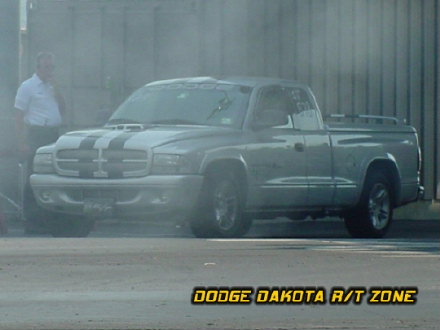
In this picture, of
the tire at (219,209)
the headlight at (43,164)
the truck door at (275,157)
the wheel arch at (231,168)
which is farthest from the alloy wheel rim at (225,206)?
the headlight at (43,164)

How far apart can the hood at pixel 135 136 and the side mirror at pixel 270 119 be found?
1.53 ft

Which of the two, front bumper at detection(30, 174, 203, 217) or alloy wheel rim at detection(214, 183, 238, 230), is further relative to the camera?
alloy wheel rim at detection(214, 183, 238, 230)

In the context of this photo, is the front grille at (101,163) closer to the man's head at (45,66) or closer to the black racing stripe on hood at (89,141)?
the black racing stripe on hood at (89,141)

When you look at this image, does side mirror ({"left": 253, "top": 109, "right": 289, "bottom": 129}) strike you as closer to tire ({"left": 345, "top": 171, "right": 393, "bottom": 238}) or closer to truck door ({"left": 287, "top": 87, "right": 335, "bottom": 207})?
truck door ({"left": 287, "top": 87, "right": 335, "bottom": 207})

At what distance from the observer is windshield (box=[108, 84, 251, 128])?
1478 centimetres

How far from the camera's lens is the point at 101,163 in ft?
46.0

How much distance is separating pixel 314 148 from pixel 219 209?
1.69m

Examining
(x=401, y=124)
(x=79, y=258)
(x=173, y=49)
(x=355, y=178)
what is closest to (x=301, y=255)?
(x=79, y=258)

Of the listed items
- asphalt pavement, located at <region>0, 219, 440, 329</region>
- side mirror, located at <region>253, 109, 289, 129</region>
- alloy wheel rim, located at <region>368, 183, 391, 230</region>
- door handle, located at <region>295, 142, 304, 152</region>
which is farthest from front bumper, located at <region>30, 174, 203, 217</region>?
alloy wheel rim, located at <region>368, 183, 391, 230</region>

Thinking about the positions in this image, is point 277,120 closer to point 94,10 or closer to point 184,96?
point 184,96

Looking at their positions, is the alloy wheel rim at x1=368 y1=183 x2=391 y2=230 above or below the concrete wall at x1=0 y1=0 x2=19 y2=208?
below

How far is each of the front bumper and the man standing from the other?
5.80 ft

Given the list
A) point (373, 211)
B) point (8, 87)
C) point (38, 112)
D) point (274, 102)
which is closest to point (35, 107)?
point (38, 112)

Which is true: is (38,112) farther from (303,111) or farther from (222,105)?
(303,111)
